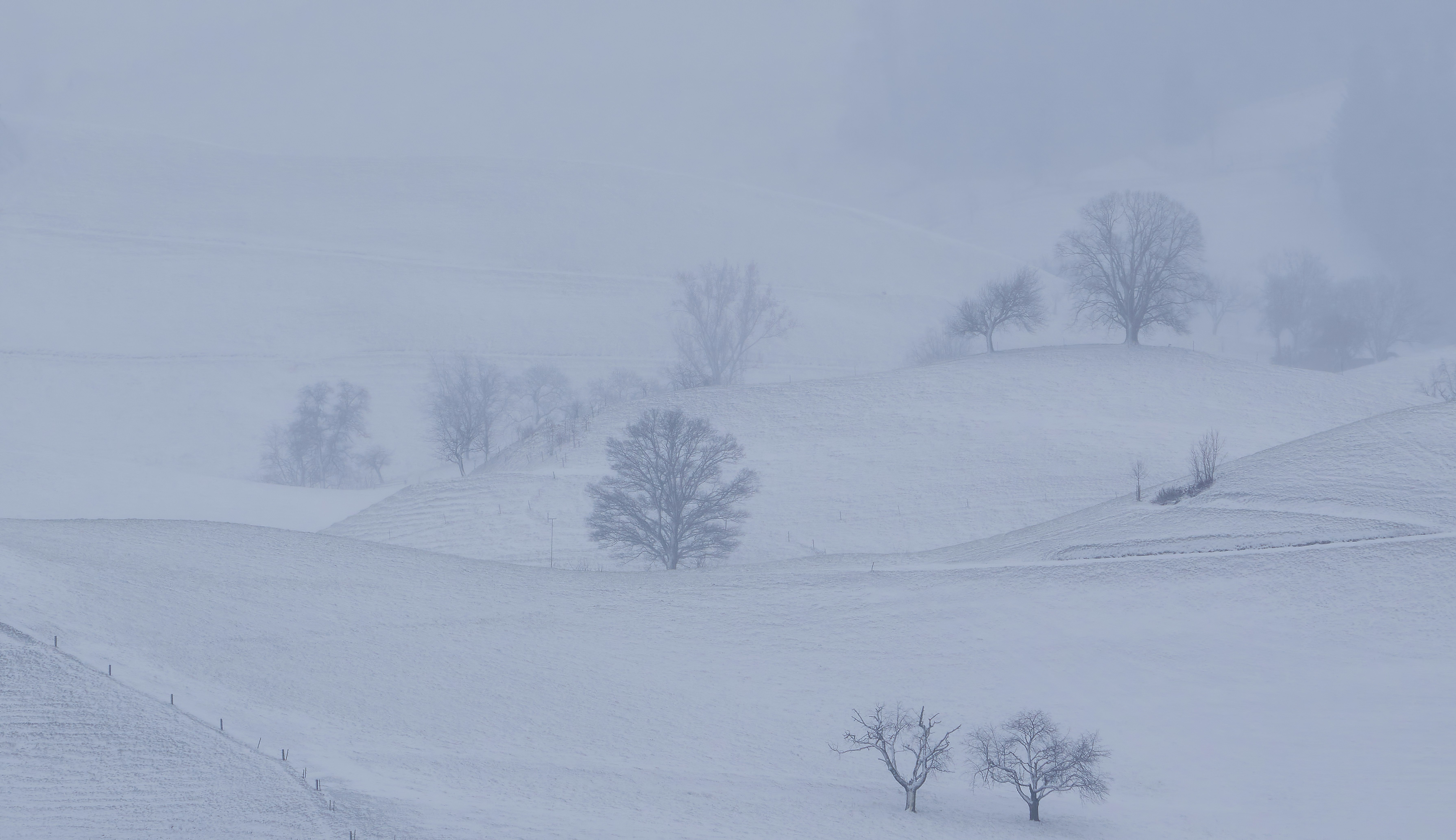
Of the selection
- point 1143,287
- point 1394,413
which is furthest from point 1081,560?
point 1143,287

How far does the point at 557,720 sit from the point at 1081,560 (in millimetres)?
13848

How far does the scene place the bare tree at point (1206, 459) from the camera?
3406 cm

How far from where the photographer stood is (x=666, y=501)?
123 feet

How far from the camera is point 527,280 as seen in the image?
102m

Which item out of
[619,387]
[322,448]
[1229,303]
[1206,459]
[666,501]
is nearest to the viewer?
[1206,459]

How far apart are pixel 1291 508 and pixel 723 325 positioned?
54.2 metres

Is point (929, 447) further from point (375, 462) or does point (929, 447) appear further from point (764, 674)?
point (375, 462)

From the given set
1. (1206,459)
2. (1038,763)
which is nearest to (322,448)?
(1206,459)

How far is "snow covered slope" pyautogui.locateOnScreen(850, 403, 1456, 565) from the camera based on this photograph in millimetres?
29516

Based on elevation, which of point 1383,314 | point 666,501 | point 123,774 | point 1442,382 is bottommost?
point 123,774

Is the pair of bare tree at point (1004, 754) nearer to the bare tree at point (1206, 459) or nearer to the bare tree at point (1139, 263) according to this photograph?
the bare tree at point (1206, 459)

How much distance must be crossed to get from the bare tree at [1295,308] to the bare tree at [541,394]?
49.6 meters

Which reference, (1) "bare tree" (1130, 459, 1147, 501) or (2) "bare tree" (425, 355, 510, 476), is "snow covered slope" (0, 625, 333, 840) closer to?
(1) "bare tree" (1130, 459, 1147, 501)

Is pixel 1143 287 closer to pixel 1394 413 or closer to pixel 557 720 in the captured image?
pixel 1394 413
